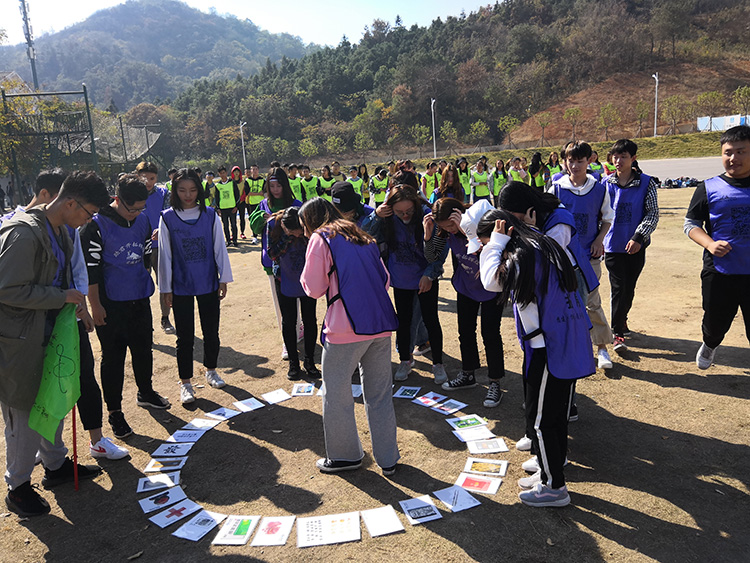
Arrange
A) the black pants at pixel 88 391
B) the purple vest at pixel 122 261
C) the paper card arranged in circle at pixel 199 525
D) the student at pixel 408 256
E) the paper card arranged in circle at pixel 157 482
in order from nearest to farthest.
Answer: the paper card arranged in circle at pixel 199 525, the paper card arranged in circle at pixel 157 482, the black pants at pixel 88 391, the purple vest at pixel 122 261, the student at pixel 408 256

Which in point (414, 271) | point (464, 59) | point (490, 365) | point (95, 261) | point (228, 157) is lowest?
point (490, 365)

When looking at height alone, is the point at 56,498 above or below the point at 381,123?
below

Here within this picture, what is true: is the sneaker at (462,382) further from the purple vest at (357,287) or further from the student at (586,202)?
the purple vest at (357,287)

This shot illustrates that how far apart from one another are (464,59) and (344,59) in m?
25.2

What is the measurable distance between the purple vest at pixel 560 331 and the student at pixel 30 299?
2.87 m

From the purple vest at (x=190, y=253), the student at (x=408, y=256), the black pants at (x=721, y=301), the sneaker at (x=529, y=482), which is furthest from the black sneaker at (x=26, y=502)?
the black pants at (x=721, y=301)

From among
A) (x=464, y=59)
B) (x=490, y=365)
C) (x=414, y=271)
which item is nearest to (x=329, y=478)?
(x=490, y=365)

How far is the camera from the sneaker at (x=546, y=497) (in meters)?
3.08

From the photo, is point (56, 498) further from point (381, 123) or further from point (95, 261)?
point (381, 123)

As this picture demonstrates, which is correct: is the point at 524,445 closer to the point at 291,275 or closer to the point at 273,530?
the point at 273,530

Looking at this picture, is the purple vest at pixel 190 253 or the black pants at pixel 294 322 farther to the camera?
the black pants at pixel 294 322

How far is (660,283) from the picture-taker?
310 inches

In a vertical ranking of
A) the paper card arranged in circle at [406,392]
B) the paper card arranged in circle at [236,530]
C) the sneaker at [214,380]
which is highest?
the sneaker at [214,380]

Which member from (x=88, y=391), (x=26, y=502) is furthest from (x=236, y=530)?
(x=88, y=391)
